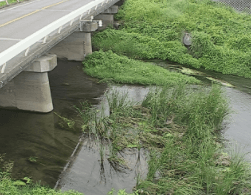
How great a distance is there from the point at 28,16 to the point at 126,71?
232 inches

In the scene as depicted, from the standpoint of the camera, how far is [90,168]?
329 inches

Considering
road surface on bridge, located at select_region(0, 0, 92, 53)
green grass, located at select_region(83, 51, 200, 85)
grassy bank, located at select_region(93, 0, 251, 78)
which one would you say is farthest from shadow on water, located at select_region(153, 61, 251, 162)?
road surface on bridge, located at select_region(0, 0, 92, 53)

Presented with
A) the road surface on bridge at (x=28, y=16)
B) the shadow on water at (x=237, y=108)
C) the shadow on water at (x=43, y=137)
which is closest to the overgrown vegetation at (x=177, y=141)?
the shadow on water at (x=237, y=108)

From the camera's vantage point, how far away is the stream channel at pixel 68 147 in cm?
791

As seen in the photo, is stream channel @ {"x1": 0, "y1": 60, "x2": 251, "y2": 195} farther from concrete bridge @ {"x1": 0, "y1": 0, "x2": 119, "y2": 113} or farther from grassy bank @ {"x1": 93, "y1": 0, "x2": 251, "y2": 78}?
Answer: grassy bank @ {"x1": 93, "y1": 0, "x2": 251, "y2": 78}

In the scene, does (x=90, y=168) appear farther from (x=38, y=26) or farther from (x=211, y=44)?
→ (x=211, y=44)

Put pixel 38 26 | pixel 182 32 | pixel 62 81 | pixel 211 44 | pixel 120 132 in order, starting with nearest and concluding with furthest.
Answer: pixel 120 132 → pixel 38 26 → pixel 62 81 → pixel 211 44 → pixel 182 32

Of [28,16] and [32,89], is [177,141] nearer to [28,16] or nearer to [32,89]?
[32,89]

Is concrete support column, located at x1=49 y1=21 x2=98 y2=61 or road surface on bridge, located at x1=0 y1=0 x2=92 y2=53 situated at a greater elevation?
road surface on bridge, located at x1=0 y1=0 x2=92 y2=53

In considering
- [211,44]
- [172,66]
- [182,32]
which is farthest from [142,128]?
[182,32]

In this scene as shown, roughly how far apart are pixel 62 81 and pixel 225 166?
29.2 feet

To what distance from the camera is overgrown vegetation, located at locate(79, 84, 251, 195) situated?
23.3ft

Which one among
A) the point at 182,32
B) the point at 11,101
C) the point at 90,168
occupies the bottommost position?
the point at 90,168

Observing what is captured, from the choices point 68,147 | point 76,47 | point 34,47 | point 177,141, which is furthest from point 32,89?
point 76,47
